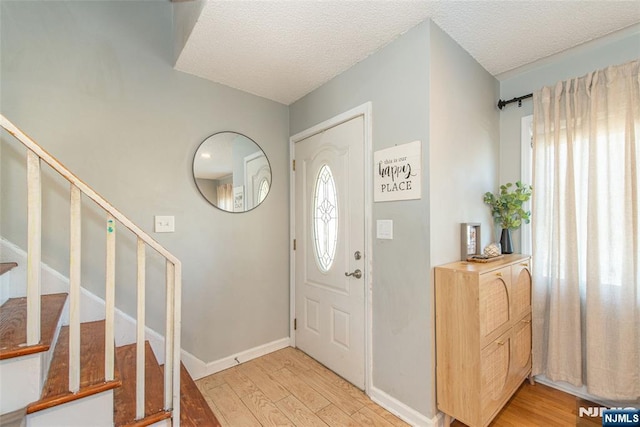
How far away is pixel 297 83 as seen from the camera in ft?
7.50

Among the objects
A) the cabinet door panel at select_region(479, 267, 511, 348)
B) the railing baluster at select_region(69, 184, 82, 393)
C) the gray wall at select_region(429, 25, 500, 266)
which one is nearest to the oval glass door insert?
the gray wall at select_region(429, 25, 500, 266)

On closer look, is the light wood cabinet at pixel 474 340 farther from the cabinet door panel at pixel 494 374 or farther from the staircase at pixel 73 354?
the staircase at pixel 73 354

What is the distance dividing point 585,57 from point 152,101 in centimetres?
302

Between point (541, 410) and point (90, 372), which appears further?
point (541, 410)

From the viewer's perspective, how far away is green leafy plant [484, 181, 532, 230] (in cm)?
204

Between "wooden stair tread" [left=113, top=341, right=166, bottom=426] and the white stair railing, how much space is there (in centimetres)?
5

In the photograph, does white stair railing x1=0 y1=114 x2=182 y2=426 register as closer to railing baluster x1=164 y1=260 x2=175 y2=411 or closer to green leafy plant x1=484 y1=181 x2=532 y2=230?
railing baluster x1=164 y1=260 x2=175 y2=411

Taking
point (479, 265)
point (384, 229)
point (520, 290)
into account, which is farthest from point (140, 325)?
point (520, 290)

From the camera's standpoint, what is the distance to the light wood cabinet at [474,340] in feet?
4.77

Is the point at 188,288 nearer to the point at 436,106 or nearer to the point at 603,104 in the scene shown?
the point at 436,106

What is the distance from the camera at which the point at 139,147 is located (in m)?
1.93

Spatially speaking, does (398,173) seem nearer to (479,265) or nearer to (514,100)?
(479,265)

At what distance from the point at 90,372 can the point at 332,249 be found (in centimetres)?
158

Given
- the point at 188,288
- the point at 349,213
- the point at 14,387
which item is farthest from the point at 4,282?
the point at 349,213
